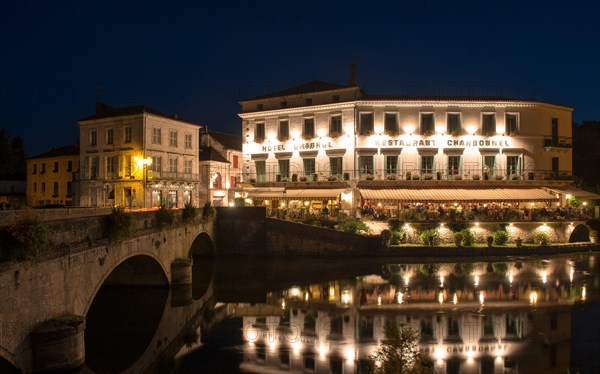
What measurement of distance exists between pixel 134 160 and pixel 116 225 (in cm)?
2918

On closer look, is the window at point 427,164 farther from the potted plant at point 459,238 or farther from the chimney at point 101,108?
the chimney at point 101,108

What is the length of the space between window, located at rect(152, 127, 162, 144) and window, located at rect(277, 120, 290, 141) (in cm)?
1180

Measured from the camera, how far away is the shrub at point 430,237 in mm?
35594

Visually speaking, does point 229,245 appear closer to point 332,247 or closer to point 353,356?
point 332,247

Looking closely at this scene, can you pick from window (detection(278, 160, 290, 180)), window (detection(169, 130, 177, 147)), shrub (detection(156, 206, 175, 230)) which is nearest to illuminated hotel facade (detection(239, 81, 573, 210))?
window (detection(278, 160, 290, 180))

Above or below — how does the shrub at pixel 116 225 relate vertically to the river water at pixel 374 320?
above

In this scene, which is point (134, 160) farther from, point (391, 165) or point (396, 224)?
point (396, 224)

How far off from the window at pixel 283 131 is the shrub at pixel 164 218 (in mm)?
22782

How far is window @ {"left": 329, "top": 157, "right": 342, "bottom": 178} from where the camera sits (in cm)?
4209

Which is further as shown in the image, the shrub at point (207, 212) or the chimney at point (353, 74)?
the chimney at point (353, 74)

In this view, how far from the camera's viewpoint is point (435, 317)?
1975 centimetres

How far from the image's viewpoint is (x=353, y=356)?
15.6 m

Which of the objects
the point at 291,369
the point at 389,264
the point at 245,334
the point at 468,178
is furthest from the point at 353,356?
the point at 468,178

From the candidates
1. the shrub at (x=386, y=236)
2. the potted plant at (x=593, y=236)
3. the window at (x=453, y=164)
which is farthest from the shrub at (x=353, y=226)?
the potted plant at (x=593, y=236)
